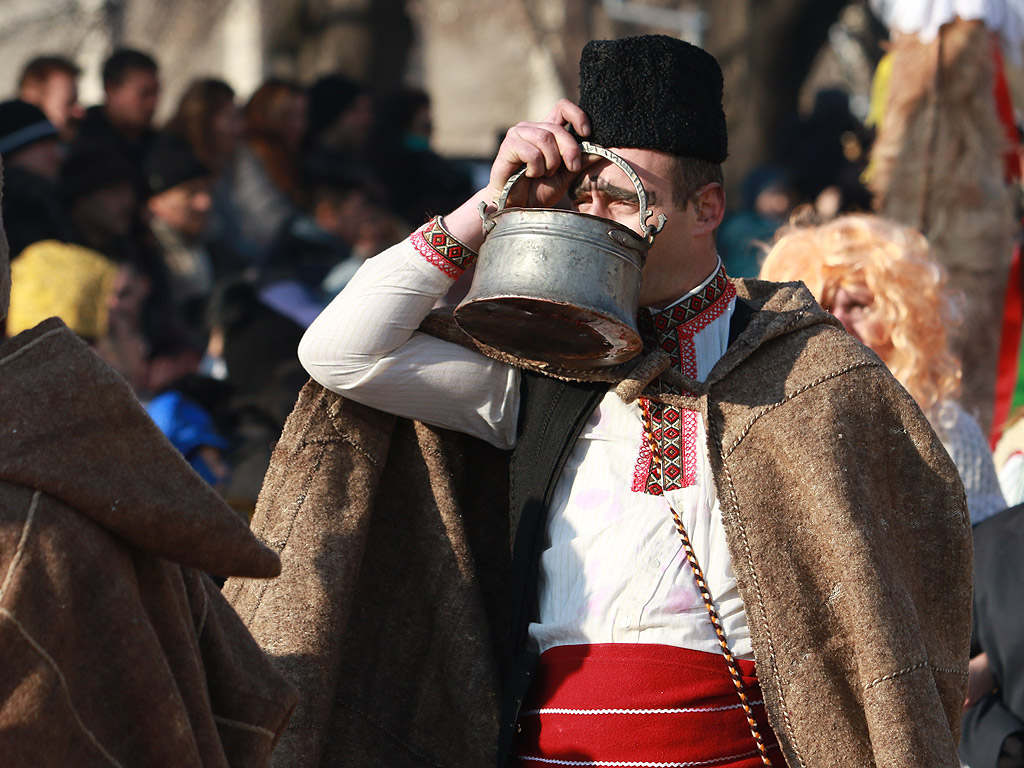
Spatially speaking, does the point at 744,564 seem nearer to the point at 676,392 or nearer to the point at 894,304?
the point at 676,392

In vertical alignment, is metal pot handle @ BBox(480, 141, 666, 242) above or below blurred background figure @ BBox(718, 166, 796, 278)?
below

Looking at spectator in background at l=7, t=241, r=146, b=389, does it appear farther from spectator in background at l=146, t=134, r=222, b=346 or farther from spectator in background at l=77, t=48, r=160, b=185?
spectator in background at l=77, t=48, r=160, b=185

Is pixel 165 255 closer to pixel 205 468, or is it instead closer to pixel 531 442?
pixel 205 468

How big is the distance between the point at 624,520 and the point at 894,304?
1591mm

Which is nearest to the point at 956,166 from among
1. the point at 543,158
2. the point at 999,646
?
the point at 999,646

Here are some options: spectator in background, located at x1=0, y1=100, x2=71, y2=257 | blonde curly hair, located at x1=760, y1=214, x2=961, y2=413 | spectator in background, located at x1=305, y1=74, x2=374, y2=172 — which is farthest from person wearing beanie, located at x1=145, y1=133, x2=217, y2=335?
Result: blonde curly hair, located at x1=760, y1=214, x2=961, y2=413

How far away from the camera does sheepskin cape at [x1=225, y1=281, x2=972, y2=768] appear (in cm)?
255

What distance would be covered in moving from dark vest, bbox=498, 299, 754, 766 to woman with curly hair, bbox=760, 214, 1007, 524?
1.15m

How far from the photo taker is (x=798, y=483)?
8.57ft

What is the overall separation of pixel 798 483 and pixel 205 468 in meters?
2.70

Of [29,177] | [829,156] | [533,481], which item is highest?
[829,156]

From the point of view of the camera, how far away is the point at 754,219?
7727mm

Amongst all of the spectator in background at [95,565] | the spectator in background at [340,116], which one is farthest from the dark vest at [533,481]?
the spectator in background at [340,116]

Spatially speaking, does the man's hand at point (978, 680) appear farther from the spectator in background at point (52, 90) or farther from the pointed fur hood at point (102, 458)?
the spectator in background at point (52, 90)
